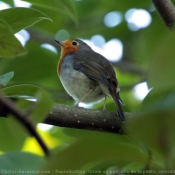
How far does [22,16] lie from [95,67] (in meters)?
2.87

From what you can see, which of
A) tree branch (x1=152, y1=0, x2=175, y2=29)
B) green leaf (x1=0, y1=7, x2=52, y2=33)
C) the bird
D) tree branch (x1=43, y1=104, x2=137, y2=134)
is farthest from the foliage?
the bird

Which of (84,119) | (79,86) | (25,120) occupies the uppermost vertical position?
(25,120)

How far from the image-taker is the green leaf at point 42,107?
47.5 inches

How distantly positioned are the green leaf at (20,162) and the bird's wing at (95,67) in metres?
2.96

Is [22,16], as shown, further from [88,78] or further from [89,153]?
[88,78]

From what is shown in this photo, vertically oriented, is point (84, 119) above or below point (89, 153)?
below

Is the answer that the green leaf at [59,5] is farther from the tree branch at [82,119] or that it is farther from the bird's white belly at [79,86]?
the bird's white belly at [79,86]

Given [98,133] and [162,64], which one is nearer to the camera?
[162,64]

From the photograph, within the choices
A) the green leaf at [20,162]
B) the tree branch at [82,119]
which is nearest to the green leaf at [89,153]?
the green leaf at [20,162]

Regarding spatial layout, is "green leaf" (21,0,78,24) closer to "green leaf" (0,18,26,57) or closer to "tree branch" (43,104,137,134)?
"tree branch" (43,104,137,134)

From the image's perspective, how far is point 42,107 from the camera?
121 cm

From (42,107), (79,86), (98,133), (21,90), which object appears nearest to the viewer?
(42,107)

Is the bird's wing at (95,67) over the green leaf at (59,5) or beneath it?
beneath

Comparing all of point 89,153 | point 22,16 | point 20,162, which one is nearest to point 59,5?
point 22,16
